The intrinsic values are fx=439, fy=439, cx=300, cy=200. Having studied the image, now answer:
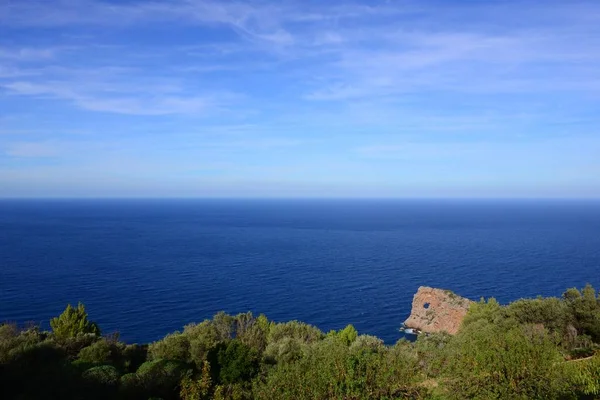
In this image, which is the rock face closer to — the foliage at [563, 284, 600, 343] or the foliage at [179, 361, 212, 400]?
A: the foliage at [563, 284, 600, 343]

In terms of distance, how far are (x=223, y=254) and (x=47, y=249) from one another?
139 ft

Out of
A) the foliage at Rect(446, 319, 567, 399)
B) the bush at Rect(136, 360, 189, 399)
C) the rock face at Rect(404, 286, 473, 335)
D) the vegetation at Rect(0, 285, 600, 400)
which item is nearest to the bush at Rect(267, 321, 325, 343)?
the vegetation at Rect(0, 285, 600, 400)

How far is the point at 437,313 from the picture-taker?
6119 cm

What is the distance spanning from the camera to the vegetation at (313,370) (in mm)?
13445

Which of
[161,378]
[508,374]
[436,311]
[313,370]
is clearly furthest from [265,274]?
[508,374]

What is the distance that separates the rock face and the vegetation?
28192 mm

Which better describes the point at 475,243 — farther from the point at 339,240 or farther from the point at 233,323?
the point at 233,323

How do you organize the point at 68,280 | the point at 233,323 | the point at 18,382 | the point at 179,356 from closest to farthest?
the point at 18,382, the point at 179,356, the point at 233,323, the point at 68,280

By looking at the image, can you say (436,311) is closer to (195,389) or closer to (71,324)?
(71,324)

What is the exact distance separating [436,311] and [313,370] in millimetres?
51942

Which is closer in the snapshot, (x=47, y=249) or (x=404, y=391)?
(x=404, y=391)

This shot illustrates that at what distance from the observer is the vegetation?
13445mm

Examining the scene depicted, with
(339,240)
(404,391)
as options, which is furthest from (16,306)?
(339,240)

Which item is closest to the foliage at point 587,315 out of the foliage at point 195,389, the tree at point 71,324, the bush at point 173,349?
the bush at point 173,349
